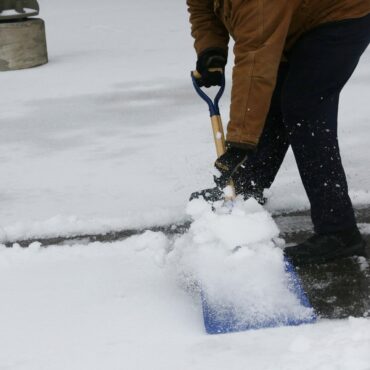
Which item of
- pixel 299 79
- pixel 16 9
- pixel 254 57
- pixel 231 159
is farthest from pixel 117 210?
pixel 16 9

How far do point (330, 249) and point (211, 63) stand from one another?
0.92m

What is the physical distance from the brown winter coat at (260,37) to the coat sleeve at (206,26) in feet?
1.09

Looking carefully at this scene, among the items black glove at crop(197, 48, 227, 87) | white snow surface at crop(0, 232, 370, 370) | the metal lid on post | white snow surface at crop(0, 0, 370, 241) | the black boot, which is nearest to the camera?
white snow surface at crop(0, 232, 370, 370)

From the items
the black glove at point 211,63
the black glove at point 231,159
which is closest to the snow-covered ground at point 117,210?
the black glove at point 231,159

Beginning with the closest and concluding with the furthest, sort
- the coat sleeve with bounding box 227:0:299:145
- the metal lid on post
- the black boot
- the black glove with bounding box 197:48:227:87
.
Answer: the coat sleeve with bounding box 227:0:299:145 → the black boot → the black glove with bounding box 197:48:227:87 → the metal lid on post

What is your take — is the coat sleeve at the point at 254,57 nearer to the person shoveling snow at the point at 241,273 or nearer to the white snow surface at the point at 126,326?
the person shoveling snow at the point at 241,273

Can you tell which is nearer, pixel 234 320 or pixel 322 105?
pixel 234 320

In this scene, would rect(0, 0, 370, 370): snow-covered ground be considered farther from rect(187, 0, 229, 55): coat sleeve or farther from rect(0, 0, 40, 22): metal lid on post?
rect(187, 0, 229, 55): coat sleeve

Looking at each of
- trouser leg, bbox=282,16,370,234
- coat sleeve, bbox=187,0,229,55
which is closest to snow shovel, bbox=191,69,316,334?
trouser leg, bbox=282,16,370,234

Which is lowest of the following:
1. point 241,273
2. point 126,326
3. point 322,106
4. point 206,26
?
point 126,326

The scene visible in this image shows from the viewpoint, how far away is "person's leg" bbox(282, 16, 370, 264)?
9.58 feet

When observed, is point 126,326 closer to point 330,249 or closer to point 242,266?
point 242,266

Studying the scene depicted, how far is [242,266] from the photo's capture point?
9.04 ft

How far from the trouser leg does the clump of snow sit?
34cm
